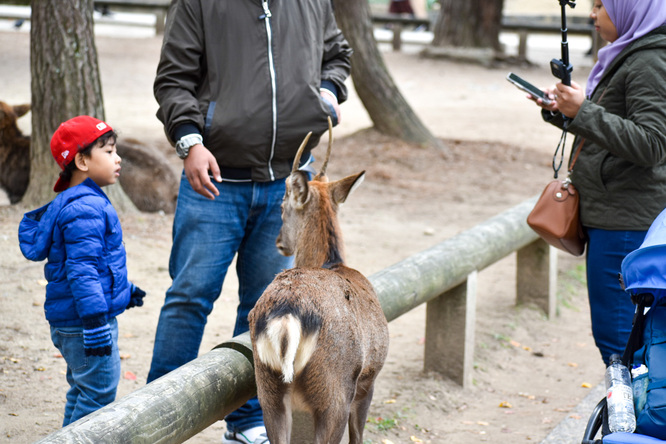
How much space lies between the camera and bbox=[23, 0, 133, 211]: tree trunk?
6746mm

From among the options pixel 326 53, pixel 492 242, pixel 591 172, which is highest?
pixel 326 53

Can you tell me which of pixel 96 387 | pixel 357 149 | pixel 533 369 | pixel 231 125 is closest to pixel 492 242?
pixel 533 369

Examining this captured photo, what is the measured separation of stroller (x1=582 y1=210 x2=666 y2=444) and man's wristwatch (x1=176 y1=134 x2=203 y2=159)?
5.91 ft

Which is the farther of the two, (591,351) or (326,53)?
(591,351)

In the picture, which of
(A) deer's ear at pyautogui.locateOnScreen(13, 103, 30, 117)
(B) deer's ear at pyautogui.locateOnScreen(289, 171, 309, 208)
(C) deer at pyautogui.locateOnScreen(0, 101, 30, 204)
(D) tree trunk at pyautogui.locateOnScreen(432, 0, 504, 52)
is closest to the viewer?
(B) deer's ear at pyautogui.locateOnScreen(289, 171, 309, 208)


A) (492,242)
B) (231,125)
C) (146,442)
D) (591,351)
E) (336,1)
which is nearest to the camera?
(146,442)

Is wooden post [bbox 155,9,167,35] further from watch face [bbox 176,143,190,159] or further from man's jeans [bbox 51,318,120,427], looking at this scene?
man's jeans [bbox 51,318,120,427]

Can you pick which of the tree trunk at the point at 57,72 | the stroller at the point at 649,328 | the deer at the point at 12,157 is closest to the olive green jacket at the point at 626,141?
the stroller at the point at 649,328

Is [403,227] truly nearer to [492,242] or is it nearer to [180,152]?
[492,242]

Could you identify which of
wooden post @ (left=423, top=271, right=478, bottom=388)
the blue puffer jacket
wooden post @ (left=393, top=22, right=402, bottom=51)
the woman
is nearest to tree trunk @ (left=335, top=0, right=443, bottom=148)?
wooden post @ (left=423, top=271, right=478, bottom=388)

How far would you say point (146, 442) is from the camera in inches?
107

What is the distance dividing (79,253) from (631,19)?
250 centimetres

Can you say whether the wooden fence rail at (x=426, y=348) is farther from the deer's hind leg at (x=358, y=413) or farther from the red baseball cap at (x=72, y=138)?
the red baseball cap at (x=72, y=138)

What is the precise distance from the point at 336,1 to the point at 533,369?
22.9 ft
